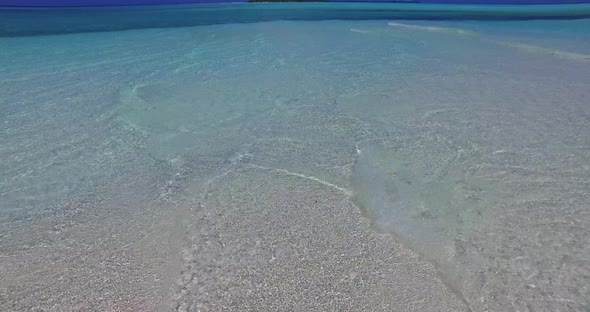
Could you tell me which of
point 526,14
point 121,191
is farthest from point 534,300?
point 526,14

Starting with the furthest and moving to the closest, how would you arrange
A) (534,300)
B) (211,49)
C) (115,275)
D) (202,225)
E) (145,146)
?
(211,49)
(145,146)
(202,225)
(115,275)
(534,300)

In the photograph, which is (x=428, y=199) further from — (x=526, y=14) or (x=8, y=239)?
(x=526, y=14)

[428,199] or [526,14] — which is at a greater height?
[526,14]

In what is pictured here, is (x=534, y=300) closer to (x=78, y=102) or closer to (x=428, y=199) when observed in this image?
(x=428, y=199)

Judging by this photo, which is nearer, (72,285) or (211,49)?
(72,285)

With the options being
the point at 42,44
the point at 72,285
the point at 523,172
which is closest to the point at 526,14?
the point at 523,172

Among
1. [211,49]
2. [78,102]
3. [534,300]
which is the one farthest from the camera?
[211,49]
